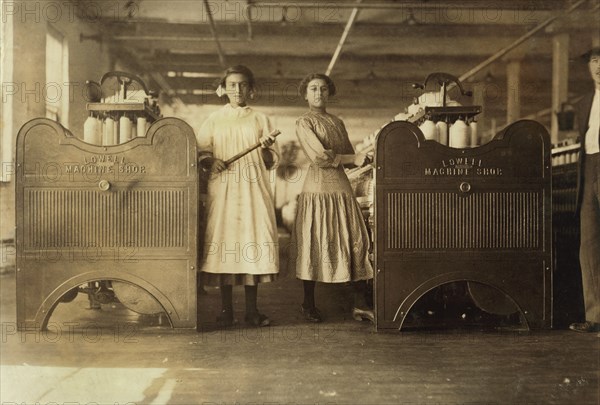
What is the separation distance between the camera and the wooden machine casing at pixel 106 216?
2.89m

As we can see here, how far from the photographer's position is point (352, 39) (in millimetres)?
8148

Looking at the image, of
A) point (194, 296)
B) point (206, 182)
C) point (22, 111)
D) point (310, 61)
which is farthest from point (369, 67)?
point (194, 296)

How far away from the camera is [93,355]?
2500mm

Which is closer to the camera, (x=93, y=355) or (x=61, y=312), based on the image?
(x=93, y=355)

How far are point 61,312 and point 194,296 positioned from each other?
1109mm

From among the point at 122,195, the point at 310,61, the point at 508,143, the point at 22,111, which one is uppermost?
the point at 310,61

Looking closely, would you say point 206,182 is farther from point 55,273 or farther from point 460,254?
point 460,254

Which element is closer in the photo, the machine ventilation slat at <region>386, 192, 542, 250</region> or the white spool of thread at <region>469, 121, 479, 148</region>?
the machine ventilation slat at <region>386, 192, 542, 250</region>

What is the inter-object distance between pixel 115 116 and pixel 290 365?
2.00 meters

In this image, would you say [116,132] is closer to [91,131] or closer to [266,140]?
[91,131]

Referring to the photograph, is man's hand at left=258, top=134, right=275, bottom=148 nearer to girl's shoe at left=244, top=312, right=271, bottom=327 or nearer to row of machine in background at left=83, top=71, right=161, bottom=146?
row of machine in background at left=83, top=71, right=161, bottom=146

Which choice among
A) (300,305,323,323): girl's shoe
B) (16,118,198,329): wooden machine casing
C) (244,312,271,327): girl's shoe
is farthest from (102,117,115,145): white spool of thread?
(300,305,323,323): girl's shoe

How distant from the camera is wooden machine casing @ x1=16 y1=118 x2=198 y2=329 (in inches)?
114

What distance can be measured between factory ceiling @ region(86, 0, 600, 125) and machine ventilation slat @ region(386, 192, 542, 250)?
3.41 m
